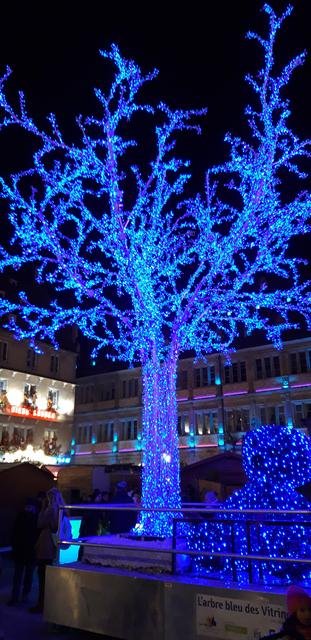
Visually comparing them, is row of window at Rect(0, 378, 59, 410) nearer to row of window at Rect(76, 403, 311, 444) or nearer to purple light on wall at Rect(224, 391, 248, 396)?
row of window at Rect(76, 403, 311, 444)

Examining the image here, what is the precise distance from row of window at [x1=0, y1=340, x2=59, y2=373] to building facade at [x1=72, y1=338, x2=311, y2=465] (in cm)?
371

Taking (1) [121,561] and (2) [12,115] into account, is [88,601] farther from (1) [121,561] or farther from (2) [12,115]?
(2) [12,115]

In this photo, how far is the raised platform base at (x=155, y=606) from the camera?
16.1ft

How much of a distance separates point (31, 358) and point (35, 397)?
2.84 metres

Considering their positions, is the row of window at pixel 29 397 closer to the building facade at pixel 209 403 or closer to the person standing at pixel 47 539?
the building facade at pixel 209 403

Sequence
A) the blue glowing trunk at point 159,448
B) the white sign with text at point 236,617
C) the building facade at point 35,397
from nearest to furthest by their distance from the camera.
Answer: the white sign with text at point 236,617, the blue glowing trunk at point 159,448, the building facade at point 35,397

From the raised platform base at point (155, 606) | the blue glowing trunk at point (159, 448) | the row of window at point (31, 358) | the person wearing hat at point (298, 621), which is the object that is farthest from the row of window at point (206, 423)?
the person wearing hat at point (298, 621)

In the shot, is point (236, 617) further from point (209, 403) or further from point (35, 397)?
point (35, 397)

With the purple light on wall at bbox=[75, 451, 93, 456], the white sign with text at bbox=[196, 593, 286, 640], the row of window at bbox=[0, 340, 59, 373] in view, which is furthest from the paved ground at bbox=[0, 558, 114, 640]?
the purple light on wall at bbox=[75, 451, 93, 456]

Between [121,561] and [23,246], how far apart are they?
5.41 meters

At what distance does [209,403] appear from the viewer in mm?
34312

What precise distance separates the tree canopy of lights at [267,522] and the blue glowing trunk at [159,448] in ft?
4.83

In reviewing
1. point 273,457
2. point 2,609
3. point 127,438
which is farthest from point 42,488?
point 127,438

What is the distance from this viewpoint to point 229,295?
28.4ft
